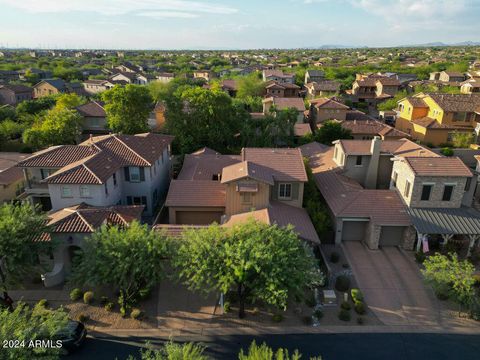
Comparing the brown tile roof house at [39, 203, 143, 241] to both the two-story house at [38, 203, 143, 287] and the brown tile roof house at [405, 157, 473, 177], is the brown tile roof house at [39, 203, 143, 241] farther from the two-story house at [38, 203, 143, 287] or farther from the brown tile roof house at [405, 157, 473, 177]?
the brown tile roof house at [405, 157, 473, 177]

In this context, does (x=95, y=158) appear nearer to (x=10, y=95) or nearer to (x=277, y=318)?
(x=277, y=318)

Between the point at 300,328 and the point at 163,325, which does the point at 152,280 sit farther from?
the point at 300,328

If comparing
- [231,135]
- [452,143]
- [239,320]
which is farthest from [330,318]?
[452,143]

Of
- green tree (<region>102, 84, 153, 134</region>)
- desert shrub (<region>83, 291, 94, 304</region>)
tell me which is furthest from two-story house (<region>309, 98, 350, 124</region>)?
desert shrub (<region>83, 291, 94, 304</region>)

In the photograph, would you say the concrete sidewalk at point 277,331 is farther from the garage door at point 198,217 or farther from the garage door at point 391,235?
the garage door at point 198,217

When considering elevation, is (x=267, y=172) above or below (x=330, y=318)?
above

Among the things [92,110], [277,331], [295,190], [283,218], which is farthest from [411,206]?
[92,110]
